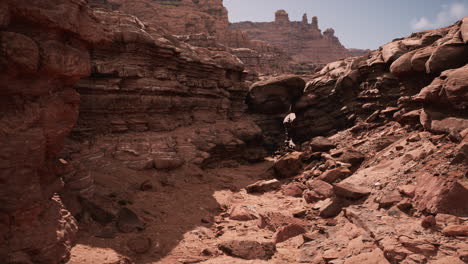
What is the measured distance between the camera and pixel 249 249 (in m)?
7.85

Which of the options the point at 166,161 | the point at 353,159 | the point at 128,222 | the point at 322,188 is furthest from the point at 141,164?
the point at 353,159

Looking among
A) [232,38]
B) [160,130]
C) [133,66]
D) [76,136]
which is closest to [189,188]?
[160,130]

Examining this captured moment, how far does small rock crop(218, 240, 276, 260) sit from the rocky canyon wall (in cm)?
397

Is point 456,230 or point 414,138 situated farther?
point 414,138

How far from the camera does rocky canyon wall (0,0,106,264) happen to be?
19.2ft

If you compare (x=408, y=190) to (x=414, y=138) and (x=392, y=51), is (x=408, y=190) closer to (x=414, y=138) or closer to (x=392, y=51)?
(x=414, y=138)

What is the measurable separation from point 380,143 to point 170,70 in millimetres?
12439

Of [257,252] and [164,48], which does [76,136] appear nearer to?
[164,48]

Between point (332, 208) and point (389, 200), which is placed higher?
point (389, 200)

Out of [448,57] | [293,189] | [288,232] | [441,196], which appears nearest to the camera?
[441,196]

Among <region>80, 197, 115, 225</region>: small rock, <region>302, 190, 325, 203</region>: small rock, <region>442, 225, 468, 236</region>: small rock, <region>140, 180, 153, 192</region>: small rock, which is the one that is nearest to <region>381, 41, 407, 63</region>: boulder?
<region>302, 190, 325, 203</region>: small rock

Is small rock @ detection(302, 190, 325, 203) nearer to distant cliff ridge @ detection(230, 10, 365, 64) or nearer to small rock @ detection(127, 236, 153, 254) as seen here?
small rock @ detection(127, 236, 153, 254)

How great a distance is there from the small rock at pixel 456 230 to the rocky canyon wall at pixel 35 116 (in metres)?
8.63

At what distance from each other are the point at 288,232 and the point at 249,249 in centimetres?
191
